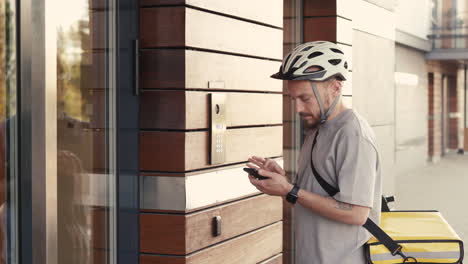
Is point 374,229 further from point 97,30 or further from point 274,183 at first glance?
point 97,30

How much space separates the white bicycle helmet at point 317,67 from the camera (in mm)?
3160

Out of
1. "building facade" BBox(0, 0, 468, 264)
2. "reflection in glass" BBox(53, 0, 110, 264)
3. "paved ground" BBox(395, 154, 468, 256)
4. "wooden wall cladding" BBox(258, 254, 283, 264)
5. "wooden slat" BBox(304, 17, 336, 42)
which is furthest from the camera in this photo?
"paved ground" BBox(395, 154, 468, 256)

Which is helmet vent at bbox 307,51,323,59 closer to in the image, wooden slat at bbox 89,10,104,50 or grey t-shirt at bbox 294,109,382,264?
grey t-shirt at bbox 294,109,382,264

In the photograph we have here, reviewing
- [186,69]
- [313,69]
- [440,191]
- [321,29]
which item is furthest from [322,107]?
[440,191]

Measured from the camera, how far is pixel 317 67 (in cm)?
317

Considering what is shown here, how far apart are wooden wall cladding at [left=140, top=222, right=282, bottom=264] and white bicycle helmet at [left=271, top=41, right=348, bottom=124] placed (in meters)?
1.24

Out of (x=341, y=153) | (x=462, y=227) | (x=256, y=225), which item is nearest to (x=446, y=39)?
(x=462, y=227)

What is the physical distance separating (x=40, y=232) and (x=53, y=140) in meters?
0.38

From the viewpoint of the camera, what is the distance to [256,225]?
489cm

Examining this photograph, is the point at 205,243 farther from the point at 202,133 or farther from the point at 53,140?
the point at 53,140

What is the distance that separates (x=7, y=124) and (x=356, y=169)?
4.44ft

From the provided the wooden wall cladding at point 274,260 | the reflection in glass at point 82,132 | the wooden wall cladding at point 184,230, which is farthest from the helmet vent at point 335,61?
the wooden wall cladding at point 274,260

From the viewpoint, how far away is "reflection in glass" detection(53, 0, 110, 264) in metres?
3.28

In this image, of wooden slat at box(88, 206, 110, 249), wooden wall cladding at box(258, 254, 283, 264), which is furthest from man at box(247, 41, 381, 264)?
wooden wall cladding at box(258, 254, 283, 264)
